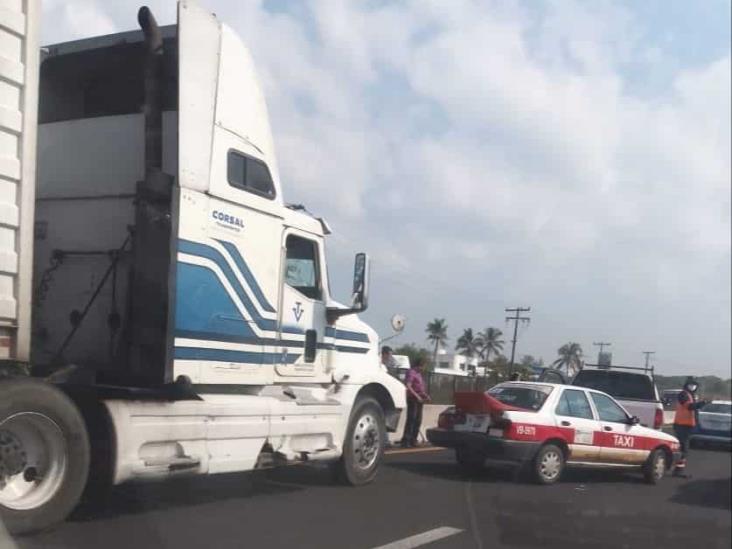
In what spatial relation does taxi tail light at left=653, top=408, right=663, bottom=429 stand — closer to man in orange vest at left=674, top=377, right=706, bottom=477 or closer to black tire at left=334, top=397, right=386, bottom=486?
man in orange vest at left=674, top=377, right=706, bottom=477

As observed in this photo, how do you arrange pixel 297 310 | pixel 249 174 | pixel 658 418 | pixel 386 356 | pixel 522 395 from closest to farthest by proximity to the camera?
pixel 249 174
pixel 297 310
pixel 522 395
pixel 386 356
pixel 658 418

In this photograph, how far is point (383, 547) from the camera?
6582mm

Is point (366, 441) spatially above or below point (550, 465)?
above

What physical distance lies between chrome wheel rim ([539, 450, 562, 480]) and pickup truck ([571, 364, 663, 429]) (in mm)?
3007

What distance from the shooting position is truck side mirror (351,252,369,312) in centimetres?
897

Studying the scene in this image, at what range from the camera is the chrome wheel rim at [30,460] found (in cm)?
587

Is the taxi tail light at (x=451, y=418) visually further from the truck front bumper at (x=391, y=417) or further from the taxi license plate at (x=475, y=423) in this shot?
the truck front bumper at (x=391, y=417)

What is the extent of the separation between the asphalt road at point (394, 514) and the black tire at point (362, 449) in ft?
0.58

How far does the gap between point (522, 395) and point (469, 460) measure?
1107mm

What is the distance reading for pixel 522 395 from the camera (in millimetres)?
11195

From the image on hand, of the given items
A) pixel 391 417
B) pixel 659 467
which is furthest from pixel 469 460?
pixel 659 467

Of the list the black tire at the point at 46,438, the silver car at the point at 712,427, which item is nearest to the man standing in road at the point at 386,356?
the silver car at the point at 712,427

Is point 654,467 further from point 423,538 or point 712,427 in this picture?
point 423,538

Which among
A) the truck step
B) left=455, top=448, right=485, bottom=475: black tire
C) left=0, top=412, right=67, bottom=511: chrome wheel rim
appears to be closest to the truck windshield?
left=455, top=448, right=485, bottom=475: black tire
